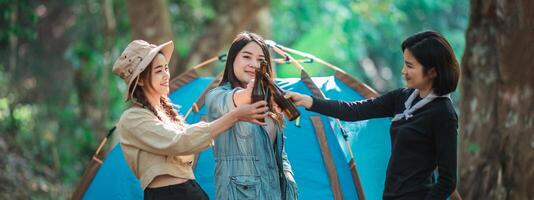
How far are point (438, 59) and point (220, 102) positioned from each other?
0.88m

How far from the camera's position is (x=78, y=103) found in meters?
11.3

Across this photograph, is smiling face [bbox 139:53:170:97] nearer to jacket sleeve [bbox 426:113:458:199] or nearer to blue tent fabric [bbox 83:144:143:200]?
jacket sleeve [bbox 426:113:458:199]

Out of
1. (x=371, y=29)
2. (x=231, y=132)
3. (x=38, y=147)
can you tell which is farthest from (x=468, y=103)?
(x=371, y=29)

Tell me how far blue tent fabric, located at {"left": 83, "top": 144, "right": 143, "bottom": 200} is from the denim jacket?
4.44 feet

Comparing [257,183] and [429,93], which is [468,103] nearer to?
[429,93]

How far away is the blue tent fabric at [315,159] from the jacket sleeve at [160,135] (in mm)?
1156

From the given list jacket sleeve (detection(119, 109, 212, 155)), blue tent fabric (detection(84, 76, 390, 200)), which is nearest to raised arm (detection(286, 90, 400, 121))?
jacket sleeve (detection(119, 109, 212, 155))

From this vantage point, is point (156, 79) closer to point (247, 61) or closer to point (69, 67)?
point (247, 61)

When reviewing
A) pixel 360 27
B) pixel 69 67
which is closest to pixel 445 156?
pixel 69 67

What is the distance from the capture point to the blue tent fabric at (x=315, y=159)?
4.47m

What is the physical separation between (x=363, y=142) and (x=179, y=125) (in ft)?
4.70

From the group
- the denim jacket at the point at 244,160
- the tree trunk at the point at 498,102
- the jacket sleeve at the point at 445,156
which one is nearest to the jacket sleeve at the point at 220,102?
the denim jacket at the point at 244,160

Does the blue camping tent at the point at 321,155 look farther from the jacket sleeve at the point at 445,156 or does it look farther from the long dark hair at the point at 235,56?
the jacket sleeve at the point at 445,156

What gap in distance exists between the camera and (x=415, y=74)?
11.2 feet
